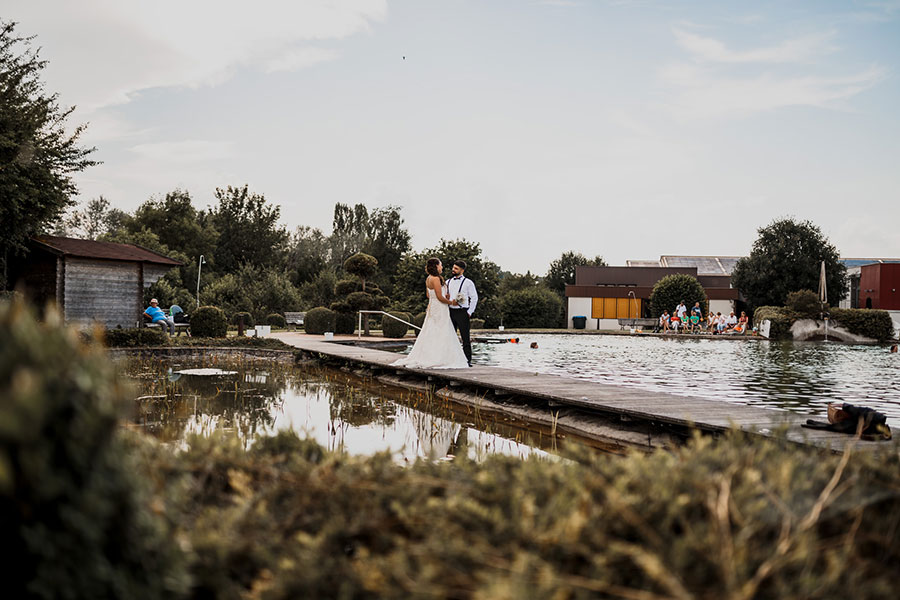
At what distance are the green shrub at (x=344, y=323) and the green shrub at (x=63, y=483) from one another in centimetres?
2346

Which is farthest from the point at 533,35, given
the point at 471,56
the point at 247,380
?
the point at 247,380

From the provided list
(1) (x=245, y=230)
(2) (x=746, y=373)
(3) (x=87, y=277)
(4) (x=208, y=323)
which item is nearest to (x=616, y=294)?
(1) (x=245, y=230)

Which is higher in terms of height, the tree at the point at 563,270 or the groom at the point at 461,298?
the tree at the point at 563,270

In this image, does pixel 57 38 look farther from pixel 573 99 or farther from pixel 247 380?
pixel 573 99

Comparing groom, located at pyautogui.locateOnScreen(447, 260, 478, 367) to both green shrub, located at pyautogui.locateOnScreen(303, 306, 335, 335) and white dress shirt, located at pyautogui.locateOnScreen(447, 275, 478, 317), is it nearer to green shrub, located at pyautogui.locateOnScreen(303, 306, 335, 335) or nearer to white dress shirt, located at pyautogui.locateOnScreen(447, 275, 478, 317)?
white dress shirt, located at pyautogui.locateOnScreen(447, 275, 478, 317)

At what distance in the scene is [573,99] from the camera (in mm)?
21312

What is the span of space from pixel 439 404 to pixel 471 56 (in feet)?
36.9

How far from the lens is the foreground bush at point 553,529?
4.82 feet

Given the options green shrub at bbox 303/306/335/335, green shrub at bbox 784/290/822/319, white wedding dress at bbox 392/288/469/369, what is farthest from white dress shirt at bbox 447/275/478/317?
green shrub at bbox 784/290/822/319

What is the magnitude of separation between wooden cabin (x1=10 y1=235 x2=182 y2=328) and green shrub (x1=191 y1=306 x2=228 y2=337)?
1.79 meters

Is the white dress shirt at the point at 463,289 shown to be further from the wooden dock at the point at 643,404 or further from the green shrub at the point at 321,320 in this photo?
the green shrub at the point at 321,320

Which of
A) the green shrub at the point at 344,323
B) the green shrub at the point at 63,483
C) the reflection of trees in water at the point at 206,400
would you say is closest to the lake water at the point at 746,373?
the reflection of trees in water at the point at 206,400

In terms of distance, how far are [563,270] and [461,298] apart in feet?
152

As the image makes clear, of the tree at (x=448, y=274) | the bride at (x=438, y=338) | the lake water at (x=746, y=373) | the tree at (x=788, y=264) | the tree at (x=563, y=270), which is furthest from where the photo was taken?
the tree at (x=563, y=270)
